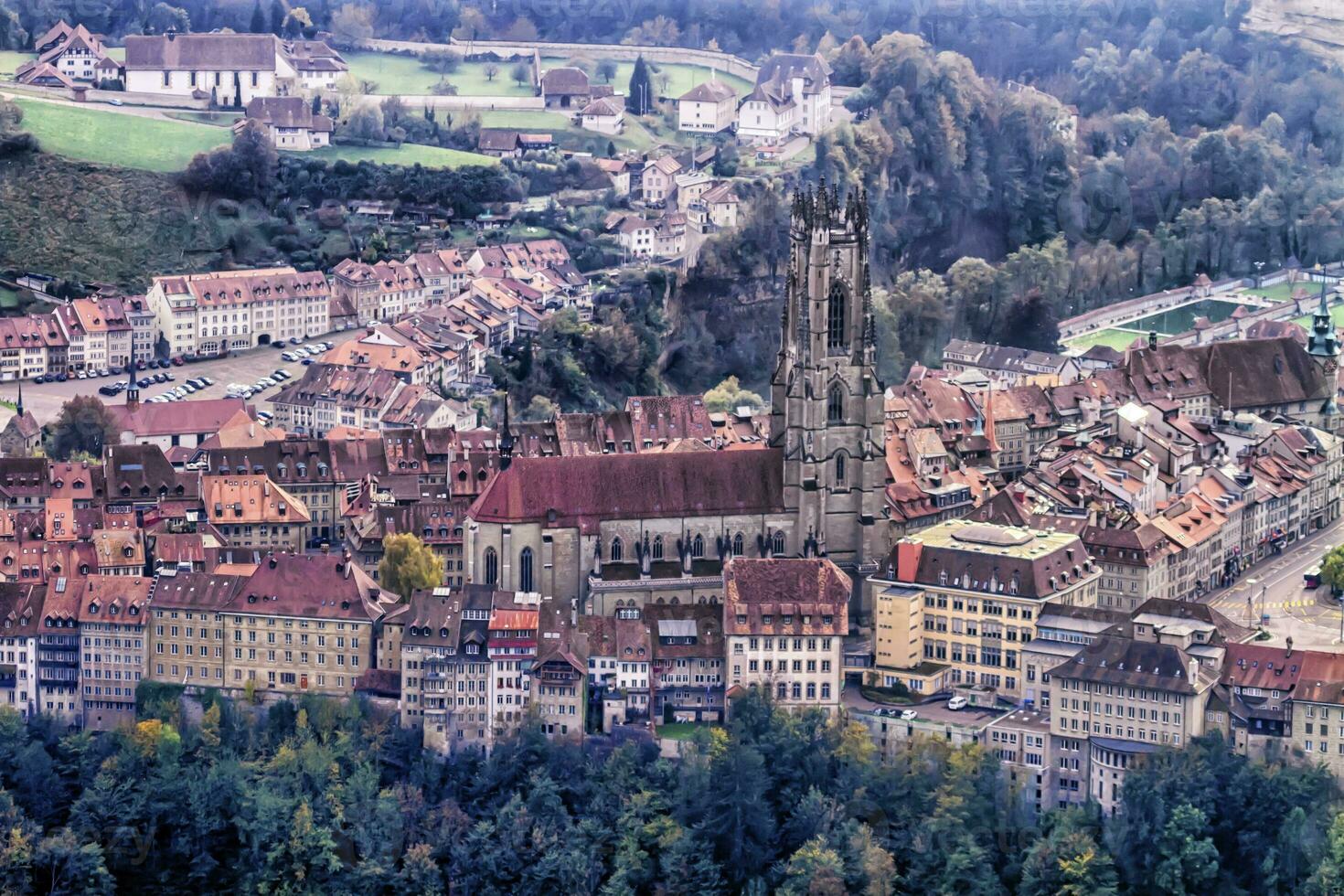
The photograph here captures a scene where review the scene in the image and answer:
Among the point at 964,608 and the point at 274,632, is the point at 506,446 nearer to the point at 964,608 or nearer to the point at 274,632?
the point at 274,632

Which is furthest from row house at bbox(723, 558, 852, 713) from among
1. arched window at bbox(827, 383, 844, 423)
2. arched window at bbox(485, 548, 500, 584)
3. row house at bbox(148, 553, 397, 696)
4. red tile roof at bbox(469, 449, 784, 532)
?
row house at bbox(148, 553, 397, 696)

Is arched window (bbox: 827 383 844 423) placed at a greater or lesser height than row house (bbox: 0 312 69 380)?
greater

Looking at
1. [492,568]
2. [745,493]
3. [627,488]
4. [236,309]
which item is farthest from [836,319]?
[236,309]

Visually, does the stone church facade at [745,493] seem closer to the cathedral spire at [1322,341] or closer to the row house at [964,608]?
the row house at [964,608]

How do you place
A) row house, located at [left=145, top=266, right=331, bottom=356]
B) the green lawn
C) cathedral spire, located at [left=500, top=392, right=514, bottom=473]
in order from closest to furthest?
the green lawn
cathedral spire, located at [left=500, top=392, right=514, bottom=473]
row house, located at [left=145, top=266, right=331, bottom=356]

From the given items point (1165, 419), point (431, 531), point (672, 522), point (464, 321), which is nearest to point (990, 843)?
point (672, 522)

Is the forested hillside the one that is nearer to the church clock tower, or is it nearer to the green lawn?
the green lawn

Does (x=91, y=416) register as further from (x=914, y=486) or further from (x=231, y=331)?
(x=914, y=486)
